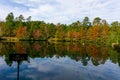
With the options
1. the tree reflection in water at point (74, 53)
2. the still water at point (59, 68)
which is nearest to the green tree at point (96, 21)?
the tree reflection in water at point (74, 53)

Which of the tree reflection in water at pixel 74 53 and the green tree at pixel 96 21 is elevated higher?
the green tree at pixel 96 21

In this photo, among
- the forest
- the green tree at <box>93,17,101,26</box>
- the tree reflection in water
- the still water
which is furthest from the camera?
the green tree at <box>93,17,101,26</box>

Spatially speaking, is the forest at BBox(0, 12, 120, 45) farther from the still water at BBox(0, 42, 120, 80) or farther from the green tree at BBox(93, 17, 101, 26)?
the still water at BBox(0, 42, 120, 80)

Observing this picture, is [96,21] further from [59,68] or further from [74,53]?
[59,68]

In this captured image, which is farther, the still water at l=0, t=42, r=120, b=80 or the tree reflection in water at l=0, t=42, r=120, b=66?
the tree reflection in water at l=0, t=42, r=120, b=66

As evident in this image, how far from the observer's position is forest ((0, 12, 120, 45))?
120m

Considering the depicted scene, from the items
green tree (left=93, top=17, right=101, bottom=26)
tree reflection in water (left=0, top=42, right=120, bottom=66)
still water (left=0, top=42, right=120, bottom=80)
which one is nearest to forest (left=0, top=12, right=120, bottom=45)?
green tree (left=93, top=17, right=101, bottom=26)

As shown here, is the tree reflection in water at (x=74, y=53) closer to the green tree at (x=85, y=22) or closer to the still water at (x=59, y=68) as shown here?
the still water at (x=59, y=68)

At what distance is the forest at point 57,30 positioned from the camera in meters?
120

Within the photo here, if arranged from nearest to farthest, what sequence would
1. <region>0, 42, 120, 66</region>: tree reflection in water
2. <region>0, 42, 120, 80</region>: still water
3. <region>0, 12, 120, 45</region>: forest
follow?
1. <region>0, 42, 120, 80</region>: still water
2. <region>0, 42, 120, 66</region>: tree reflection in water
3. <region>0, 12, 120, 45</region>: forest

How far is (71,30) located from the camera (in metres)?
142

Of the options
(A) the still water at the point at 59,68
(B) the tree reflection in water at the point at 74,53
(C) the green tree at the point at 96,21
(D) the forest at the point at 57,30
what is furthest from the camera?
(C) the green tree at the point at 96,21

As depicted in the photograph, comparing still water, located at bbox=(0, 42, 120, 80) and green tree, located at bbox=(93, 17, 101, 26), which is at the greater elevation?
green tree, located at bbox=(93, 17, 101, 26)

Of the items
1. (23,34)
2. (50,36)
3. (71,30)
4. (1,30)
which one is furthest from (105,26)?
(1,30)
